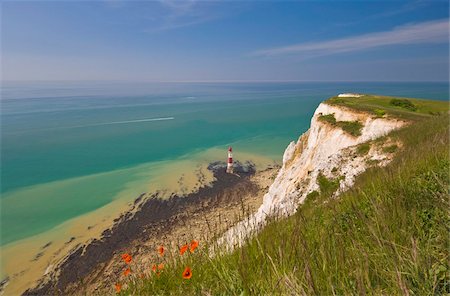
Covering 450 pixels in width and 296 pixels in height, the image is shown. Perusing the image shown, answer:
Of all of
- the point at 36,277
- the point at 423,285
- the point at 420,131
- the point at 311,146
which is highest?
the point at 423,285

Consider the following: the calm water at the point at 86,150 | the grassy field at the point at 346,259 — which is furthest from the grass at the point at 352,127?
the calm water at the point at 86,150

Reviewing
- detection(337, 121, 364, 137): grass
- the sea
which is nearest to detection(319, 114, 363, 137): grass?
detection(337, 121, 364, 137): grass

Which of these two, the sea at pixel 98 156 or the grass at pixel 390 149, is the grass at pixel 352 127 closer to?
the grass at pixel 390 149

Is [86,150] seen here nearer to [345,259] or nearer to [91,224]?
[91,224]

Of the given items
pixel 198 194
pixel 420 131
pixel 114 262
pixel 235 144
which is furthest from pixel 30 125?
pixel 420 131

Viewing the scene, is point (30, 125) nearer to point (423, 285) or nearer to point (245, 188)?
point (245, 188)

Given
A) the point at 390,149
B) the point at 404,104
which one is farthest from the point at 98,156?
the point at 390,149
